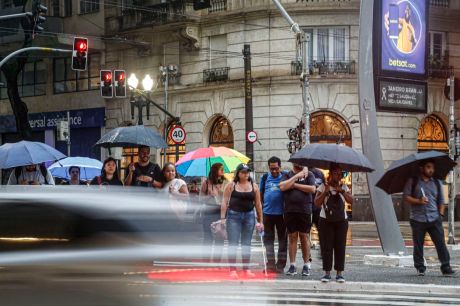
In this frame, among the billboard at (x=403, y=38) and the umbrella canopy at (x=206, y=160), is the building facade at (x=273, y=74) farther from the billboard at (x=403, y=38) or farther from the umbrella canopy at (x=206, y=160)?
the billboard at (x=403, y=38)

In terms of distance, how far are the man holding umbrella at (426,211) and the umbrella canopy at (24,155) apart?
672 centimetres

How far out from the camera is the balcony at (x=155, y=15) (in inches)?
1636

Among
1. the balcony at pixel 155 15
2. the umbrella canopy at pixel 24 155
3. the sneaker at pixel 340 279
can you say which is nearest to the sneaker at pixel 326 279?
the sneaker at pixel 340 279

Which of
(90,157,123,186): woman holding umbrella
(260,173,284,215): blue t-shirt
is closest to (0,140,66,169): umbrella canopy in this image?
(90,157,123,186): woman holding umbrella

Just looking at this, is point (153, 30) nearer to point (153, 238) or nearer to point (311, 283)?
point (311, 283)

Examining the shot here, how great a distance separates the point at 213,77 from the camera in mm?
40656

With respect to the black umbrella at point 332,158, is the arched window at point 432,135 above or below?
above

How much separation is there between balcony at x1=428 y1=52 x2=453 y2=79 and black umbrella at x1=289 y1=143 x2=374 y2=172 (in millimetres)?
26747

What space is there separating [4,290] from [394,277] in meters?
8.78

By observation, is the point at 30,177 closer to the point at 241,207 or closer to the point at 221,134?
the point at 241,207

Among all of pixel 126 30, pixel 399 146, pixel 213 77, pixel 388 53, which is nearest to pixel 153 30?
pixel 126 30

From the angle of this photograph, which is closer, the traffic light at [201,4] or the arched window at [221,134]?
the traffic light at [201,4]

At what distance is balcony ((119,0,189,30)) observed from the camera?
136ft

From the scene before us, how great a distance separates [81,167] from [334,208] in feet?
45.9
